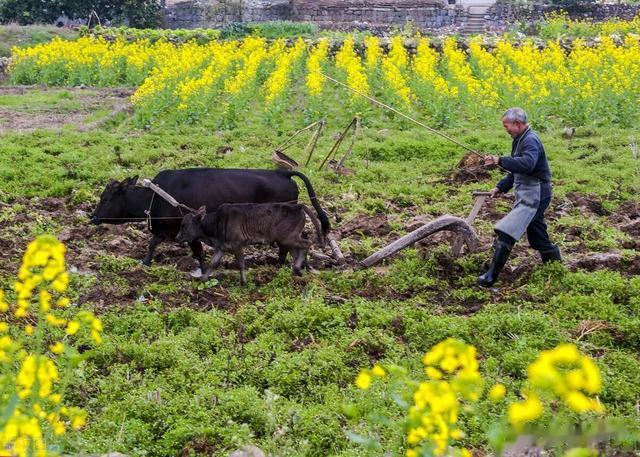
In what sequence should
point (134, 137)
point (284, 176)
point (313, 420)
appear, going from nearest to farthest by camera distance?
1. point (313, 420)
2. point (284, 176)
3. point (134, 137)

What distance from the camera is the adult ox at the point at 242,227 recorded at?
7.64 m

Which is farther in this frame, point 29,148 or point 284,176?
point 29,148

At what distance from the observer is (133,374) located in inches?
227

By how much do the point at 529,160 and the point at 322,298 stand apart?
240 centimetres

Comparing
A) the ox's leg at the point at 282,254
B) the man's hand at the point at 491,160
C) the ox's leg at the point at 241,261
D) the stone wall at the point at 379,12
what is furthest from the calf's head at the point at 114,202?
the stone wall at the point at 379,12

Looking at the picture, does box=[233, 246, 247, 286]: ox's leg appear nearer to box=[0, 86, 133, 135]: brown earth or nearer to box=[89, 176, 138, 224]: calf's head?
box=[89, 176, 138, 224]: calf's head

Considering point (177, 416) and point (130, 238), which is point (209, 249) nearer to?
point (130, 238)

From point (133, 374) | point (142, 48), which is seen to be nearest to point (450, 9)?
point (142, 48)

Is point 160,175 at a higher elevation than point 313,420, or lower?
higher

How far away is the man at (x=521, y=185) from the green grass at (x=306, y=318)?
42 cm

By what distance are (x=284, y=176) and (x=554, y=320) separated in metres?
3.37

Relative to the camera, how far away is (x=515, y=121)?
726 cm

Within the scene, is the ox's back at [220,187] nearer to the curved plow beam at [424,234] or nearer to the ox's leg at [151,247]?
the ox's leg at [151,247]

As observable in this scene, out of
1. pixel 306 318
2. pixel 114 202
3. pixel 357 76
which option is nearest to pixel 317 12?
pixel 357 76
